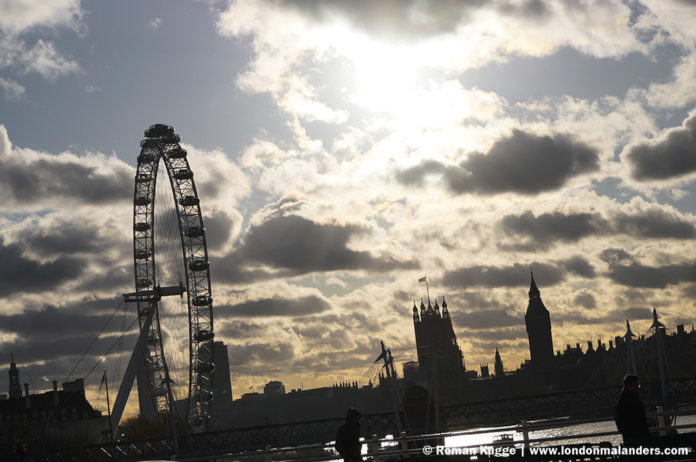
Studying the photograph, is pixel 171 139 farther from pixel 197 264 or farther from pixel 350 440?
pixel 350 440

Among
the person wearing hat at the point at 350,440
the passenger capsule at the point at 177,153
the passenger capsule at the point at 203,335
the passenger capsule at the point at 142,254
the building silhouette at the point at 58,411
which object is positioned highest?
the passenger capsule at the point at 177,153

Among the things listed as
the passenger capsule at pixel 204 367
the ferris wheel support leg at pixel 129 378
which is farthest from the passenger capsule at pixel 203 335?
the ferris wheel support leg at pixel 129 378

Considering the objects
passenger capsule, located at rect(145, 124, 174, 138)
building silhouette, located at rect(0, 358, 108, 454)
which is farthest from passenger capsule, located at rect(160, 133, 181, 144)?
building silhouette, located at rect(0, 358, 108, 454)

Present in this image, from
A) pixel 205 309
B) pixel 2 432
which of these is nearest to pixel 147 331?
pixel 205 309

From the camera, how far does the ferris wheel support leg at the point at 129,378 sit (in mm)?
72250

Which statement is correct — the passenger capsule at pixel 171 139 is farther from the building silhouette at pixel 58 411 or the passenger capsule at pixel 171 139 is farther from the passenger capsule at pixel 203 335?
the building silhouette at pixel 58 411

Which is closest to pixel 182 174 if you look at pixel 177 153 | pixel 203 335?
pixel 177 153

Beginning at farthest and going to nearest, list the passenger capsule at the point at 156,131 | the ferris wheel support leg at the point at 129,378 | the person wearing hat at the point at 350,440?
the passenger capsule at the point at 156,131 < the ferris wheel support leg at the point at 129,378 < the person wearing hat at the point at 350,440

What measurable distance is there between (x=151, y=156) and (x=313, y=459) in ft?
202

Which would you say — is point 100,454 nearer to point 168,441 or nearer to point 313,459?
point 168,441

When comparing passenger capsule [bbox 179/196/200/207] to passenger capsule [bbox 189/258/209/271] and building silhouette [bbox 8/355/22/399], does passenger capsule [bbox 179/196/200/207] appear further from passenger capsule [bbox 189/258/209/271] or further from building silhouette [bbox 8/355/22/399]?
building silhouette [bbox 8/355/22/399]

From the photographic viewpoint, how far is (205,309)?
83688mm

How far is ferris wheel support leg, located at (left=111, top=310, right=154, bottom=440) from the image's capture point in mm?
72250

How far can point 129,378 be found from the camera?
7488 cm
